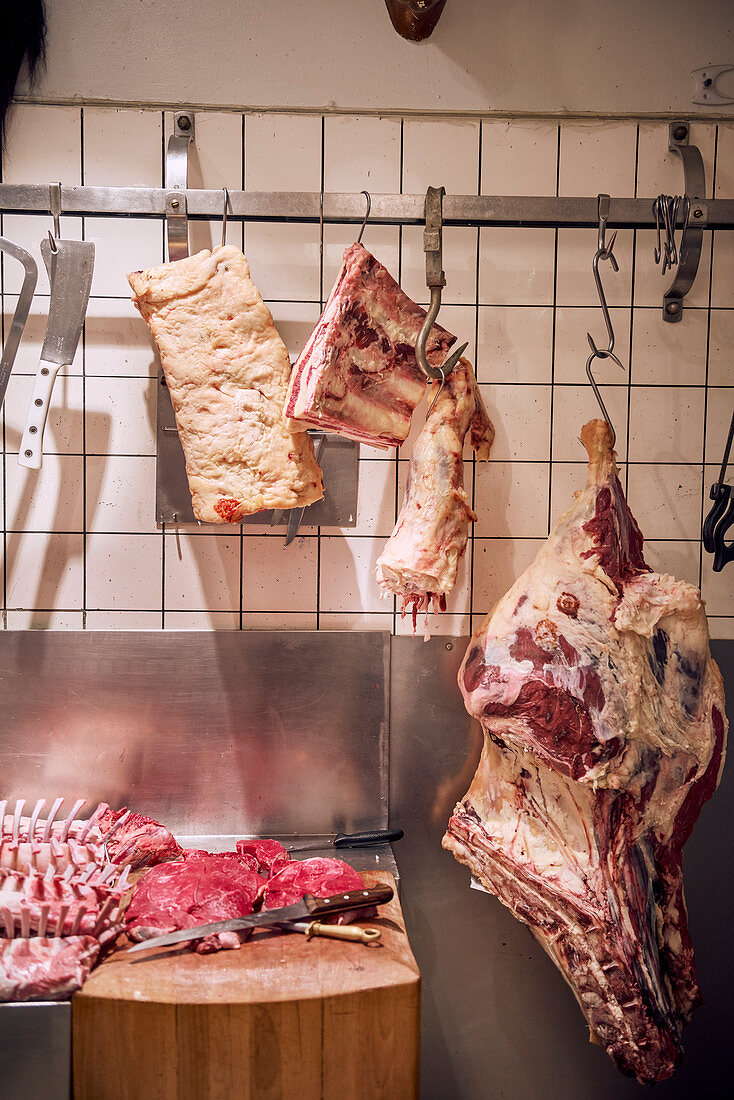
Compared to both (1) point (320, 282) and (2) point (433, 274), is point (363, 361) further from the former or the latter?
(1) point (320, 282)

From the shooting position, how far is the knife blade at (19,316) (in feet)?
5.90

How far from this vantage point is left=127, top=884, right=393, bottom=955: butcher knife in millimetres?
1468

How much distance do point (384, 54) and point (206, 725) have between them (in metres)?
1.85

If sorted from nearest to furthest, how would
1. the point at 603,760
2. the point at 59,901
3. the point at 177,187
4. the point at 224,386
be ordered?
the point at 59,901 < the point at 603,760 < the point at 224,386 < the point at 177,187

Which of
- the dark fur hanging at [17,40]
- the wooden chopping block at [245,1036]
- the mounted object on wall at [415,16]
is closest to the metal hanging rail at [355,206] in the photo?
the dark fur hanging at [17,40]

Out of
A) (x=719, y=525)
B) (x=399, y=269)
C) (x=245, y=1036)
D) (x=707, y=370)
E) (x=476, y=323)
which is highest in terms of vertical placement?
(x=399, y=269)

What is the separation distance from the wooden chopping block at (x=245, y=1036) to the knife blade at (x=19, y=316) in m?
1.37

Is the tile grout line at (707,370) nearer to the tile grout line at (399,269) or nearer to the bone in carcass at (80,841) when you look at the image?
the tile grout line at (399,269)

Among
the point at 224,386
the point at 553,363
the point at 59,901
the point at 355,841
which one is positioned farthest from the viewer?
the point at 553,363

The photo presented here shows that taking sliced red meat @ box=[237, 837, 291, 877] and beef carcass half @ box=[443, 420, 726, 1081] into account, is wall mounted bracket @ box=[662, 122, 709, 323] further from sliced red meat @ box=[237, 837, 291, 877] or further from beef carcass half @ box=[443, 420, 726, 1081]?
sliced red meat @ box=[237, 837, 291, 877]

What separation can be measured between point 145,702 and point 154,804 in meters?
0.28

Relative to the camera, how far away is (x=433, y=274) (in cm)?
168

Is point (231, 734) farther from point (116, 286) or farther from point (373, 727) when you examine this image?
point (116, 286)

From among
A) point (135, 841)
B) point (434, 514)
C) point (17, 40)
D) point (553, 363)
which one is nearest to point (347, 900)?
point (135, 841)
